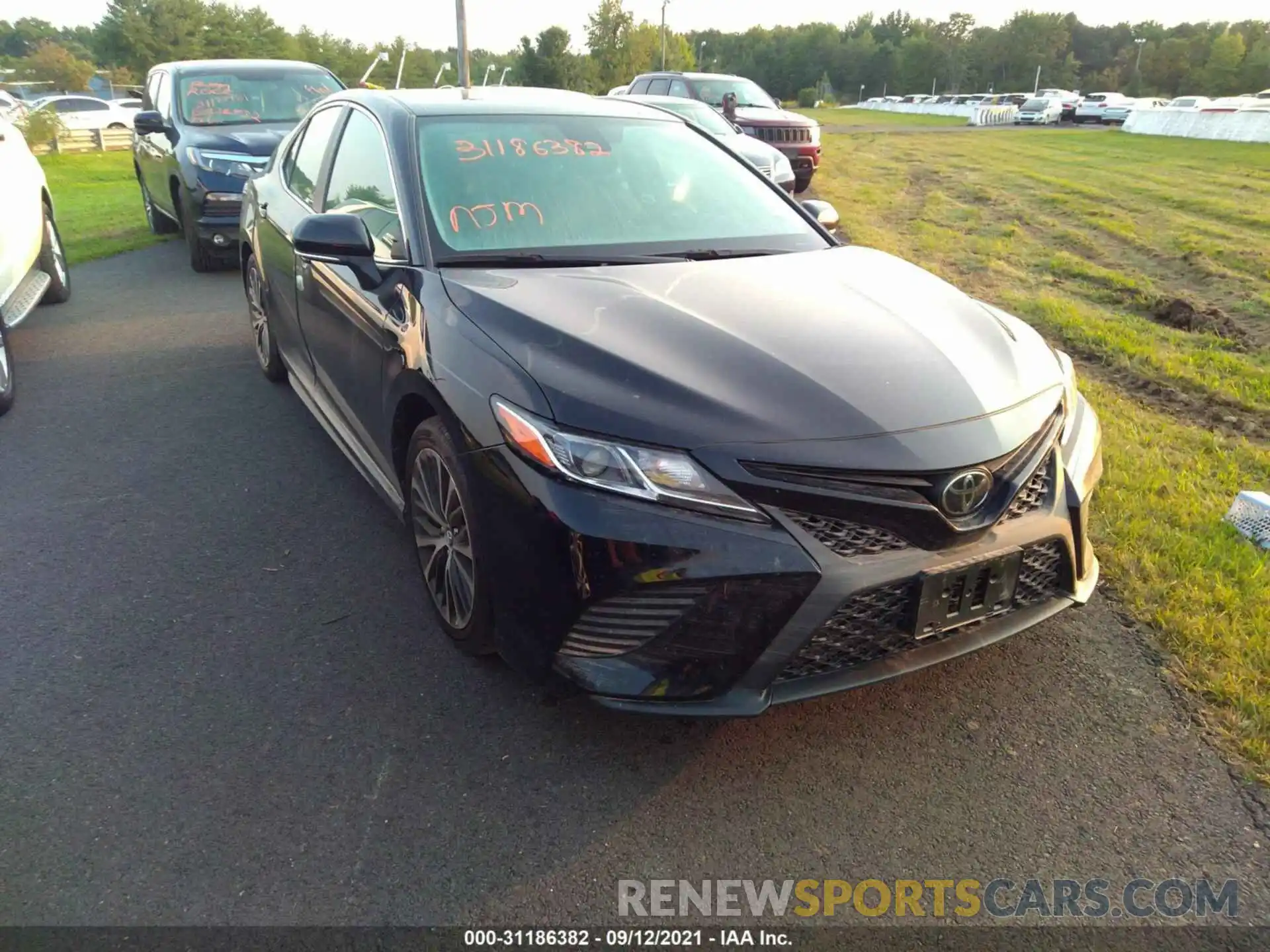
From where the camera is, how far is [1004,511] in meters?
2.39

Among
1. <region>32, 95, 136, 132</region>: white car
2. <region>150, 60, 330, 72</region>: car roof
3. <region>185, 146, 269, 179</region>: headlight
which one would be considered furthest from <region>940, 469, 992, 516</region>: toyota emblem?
<region>32, 95, 136, 132</region>: white car

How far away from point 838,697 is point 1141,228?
11.0m

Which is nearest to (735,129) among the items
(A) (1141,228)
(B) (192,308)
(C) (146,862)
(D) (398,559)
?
(A) (1141,228)

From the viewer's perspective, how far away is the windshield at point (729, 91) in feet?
49.4

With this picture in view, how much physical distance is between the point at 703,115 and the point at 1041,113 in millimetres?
42576

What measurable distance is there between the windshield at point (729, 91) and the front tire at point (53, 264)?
1020cm

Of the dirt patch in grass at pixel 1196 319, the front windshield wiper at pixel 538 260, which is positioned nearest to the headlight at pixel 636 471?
the front windshield wiper at pixel 538 260

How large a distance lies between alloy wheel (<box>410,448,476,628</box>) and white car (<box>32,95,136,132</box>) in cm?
3231

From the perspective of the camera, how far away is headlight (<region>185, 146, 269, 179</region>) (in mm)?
8203

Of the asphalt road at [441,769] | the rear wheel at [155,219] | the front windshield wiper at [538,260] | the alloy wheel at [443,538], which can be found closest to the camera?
the asphalt road at [441,769]

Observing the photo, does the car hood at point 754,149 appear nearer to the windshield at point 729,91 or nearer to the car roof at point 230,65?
the windshield at point 729,91

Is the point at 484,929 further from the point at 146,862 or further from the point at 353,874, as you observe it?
the point at 146,862

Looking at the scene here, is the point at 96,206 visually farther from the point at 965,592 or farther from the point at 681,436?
the point at 965,592

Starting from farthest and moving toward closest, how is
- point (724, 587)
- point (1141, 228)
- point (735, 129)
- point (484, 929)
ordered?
point (735, 129)
point (1141, 228)
point (724, 587)
point (484, 929)
